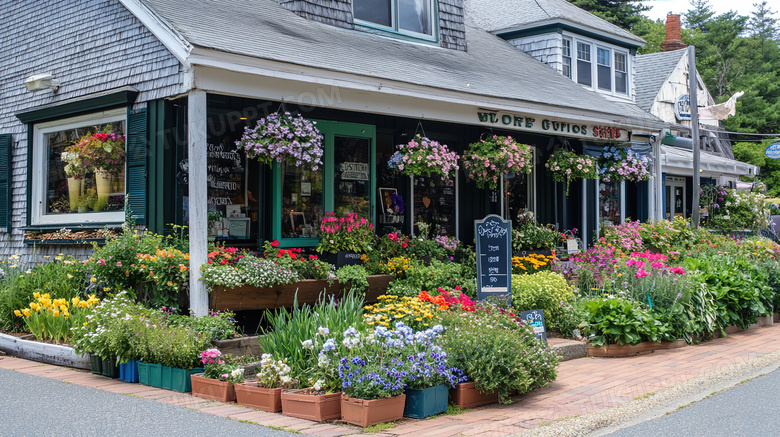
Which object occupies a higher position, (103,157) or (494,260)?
(103,157)

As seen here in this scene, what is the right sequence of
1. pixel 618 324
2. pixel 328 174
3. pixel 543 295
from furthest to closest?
pixel 328 174 < pixel 543 295 < pixel 618 324

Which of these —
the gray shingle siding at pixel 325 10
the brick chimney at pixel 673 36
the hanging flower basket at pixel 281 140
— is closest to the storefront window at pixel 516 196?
the gray shingle siding at pixel 325 10

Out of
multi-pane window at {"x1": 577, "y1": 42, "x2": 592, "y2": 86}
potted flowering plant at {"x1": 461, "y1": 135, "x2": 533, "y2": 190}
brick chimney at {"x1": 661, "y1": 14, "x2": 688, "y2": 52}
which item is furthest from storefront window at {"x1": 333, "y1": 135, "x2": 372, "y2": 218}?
brick chimney at {"x1": 661, "y1": 14, "x2": 688, "y2": 52}

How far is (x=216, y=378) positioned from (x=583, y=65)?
12.7 m

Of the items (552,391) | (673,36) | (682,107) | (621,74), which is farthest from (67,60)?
(673,36)

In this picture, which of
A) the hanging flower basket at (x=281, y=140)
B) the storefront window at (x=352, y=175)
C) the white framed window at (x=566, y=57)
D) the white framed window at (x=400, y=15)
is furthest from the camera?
the white framed window at (x=566, y=57)

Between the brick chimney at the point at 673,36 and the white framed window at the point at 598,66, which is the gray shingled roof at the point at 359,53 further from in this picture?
the brick chimney at the point at 673,36

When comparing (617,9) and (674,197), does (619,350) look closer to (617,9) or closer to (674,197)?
(674,197)

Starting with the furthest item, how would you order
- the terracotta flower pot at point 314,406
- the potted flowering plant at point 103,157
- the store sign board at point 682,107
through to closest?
the store sign board at point 682,107
the potted flowering plant at point 103,157
the terracotta flower pot at point 314,406

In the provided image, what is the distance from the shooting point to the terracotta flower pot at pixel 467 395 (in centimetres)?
597

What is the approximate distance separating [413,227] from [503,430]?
22.3 ft

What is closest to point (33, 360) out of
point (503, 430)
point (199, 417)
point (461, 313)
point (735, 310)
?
point (199, 417)

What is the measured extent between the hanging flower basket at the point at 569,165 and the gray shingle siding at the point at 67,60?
7.19 meters

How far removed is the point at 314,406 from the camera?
5527mm
